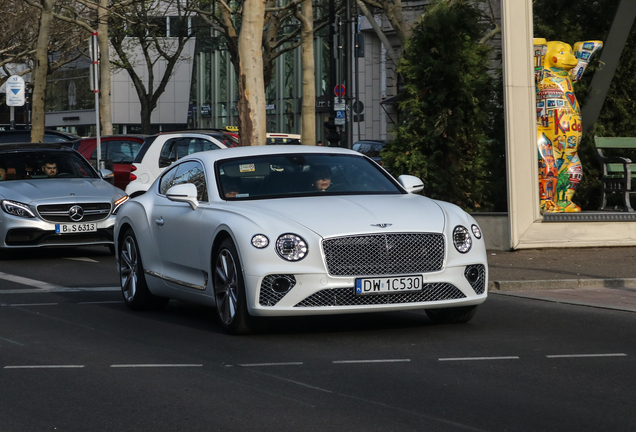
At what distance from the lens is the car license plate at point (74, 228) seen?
619 inches

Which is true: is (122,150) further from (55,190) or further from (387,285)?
(387,285)

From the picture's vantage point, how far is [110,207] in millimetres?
16125

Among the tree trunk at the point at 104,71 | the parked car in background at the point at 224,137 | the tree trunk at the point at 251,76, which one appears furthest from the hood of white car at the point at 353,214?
the tree trunk at the point at 104,71

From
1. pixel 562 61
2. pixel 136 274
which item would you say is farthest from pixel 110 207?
pixel 562 61

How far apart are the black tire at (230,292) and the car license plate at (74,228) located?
734 cm

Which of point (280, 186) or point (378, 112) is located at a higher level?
point (378, 112)

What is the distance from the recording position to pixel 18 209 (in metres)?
15.7

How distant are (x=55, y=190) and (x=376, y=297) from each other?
881 cm

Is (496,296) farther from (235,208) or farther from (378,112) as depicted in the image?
(378,112)

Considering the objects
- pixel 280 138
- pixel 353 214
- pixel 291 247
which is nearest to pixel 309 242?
pixel 291 247

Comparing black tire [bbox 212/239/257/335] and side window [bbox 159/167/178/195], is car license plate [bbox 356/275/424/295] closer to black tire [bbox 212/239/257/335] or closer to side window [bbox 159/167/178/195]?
black tire [bbox 212/239/257/335]

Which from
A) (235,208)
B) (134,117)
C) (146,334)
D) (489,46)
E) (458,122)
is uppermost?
(134,117)

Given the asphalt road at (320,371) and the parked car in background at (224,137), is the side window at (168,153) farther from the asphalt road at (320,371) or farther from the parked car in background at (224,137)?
the asphalt road at (320,371)

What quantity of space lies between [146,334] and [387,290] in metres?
1.98
